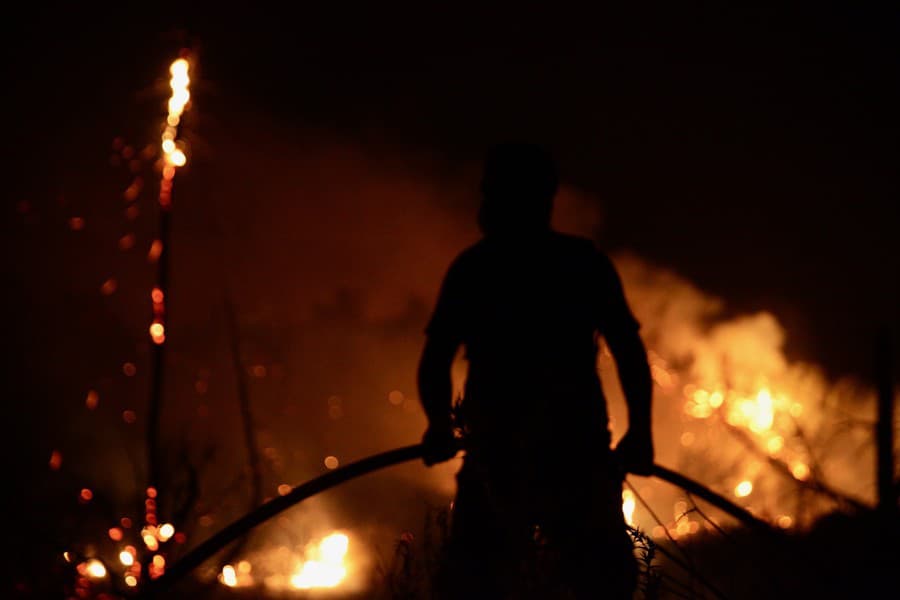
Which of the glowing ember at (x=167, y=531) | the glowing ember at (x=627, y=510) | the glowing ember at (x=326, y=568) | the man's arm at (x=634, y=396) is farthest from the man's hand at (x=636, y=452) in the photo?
the glowing ember at (x=326, y=568)

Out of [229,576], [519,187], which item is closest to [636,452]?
[519,187]

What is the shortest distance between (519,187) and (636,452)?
1.09m

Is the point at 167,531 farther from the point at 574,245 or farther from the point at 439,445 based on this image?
the point at 574,245

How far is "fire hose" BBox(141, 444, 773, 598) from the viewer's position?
371 cm

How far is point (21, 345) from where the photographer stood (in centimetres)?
1641

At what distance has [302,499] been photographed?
389 centimetres

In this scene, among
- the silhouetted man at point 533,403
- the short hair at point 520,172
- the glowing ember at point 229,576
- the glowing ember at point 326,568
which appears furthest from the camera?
the glowing ember at point 326,568

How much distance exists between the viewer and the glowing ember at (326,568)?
730cm

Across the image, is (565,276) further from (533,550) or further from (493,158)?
(533,550)

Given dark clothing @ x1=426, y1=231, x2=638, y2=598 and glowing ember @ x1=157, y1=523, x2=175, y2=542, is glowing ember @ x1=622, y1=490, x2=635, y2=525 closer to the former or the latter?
dark clothing @ x1=426, y1=231, x2=638, y2=598

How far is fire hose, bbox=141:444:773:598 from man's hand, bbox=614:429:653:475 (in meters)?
0.13

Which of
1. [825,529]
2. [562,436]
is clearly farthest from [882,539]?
[562,436]

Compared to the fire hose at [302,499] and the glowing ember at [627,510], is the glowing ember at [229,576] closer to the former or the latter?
the fire hose at [302,499]

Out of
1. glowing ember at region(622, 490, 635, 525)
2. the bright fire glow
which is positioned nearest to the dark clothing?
glowing ember at region(622, 490, 635, 525)
